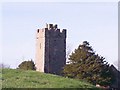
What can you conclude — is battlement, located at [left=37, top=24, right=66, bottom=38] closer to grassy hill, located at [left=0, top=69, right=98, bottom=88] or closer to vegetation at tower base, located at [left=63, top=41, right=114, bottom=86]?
vegetation at tower base, located at [left=63, top=41, right=114, bottom=86]

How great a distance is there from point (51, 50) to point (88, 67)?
11.4 metres

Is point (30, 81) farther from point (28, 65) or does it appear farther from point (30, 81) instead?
point (28, 65)

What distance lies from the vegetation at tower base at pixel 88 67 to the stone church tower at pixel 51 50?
28.9 feet

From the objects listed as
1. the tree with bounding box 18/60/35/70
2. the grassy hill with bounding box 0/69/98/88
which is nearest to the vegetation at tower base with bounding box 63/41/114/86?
the tree with bounding box 18/60/35/70

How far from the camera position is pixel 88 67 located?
41.7m

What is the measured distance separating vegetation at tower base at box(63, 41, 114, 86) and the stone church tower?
8819mm

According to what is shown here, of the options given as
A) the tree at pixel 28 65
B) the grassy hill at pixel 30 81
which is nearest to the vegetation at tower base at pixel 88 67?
the tree at pixel 28 65

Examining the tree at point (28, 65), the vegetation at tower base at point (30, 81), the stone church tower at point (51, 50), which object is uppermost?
the stone church tower at point (51, 50)

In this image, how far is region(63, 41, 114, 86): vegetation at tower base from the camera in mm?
41281

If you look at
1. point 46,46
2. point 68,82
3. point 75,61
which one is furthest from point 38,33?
point 68,82

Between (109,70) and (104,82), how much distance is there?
2315 millimetres

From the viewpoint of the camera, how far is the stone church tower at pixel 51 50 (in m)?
51.9

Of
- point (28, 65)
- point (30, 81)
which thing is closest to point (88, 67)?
point (28, 65)

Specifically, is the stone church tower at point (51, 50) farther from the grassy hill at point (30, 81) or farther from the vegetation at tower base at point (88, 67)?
the grassy hill at point (30, 81)
